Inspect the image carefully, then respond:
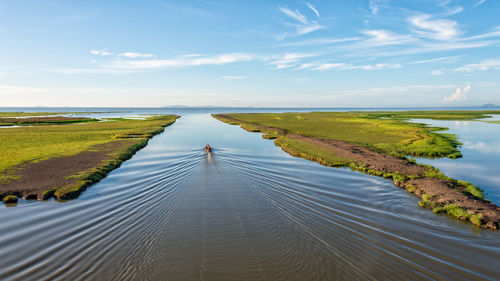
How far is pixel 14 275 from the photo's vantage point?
9.61 metres

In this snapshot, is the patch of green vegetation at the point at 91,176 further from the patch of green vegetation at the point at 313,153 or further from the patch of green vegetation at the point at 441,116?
the patch of green vegetation at the point at 441,116

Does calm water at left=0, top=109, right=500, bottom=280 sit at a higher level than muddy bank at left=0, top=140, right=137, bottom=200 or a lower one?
lower

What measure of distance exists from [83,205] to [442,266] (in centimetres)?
1931

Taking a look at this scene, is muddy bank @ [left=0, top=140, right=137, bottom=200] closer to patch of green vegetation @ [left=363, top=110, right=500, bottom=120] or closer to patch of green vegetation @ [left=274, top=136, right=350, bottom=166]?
patch of green vegetation @ [left=274, top=136, right=350, bottom=166]

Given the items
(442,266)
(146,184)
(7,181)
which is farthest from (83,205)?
(442,266)

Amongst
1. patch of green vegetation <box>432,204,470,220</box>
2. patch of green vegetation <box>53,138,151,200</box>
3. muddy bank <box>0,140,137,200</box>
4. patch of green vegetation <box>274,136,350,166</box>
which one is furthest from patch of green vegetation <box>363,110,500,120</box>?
muddy bank <box>0,140,137,200</box>

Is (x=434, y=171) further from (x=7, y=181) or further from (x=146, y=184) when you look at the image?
(x=7, y=181)

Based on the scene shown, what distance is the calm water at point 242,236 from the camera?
9961mm

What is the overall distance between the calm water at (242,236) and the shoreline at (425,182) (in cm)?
96

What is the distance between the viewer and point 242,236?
12703 mm

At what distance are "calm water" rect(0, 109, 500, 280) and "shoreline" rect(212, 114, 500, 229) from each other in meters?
0.96

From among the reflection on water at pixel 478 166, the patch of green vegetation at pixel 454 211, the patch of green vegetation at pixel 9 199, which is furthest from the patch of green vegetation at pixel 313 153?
the patch of green vegetation at pixel 9 199

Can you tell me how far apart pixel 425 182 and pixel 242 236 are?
607 inches

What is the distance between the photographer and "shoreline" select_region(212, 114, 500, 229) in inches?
560
